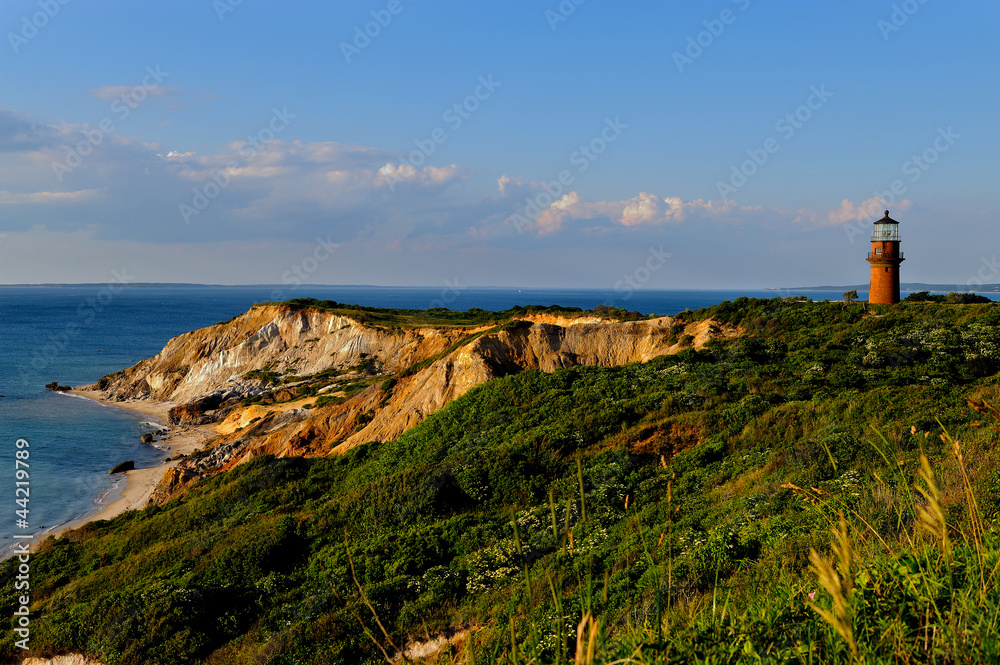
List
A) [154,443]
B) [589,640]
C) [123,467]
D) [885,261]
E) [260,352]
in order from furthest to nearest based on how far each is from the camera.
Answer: [260,352], [154,443], [123,467], [885,261], [589,640]

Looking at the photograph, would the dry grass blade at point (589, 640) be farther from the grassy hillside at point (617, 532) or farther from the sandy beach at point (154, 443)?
the sandy beach at point (154, 443)

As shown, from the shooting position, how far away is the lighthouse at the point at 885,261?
3597 cm

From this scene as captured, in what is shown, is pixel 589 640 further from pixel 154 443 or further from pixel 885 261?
pixel 154 443

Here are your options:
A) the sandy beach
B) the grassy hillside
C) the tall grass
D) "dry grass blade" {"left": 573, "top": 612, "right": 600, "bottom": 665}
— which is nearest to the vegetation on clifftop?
the sandy beach

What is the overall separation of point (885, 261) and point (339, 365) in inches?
1676

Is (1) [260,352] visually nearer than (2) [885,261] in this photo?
No

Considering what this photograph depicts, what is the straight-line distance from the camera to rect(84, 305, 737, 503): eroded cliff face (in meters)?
32.2

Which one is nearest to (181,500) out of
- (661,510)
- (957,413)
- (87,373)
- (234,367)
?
(661,510)

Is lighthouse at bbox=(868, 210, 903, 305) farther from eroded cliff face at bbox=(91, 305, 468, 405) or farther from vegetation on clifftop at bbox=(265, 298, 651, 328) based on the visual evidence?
eroded cliff face at bbox=(91, 305, 468, 405)

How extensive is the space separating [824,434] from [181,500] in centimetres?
2468

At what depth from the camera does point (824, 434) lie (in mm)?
14328

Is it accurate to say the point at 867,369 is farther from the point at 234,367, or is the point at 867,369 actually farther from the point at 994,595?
the point at 234,367

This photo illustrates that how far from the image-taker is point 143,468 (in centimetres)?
3819

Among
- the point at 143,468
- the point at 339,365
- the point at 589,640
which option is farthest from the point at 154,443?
the point at 589,640
